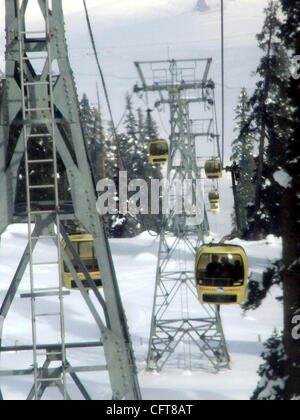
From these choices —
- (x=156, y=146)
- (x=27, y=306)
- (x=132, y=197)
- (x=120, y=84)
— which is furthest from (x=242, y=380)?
(x=120, y=84)

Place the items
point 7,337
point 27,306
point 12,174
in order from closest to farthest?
point 12,174
point 7,337
point 27,306

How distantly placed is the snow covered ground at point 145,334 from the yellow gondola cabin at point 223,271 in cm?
171

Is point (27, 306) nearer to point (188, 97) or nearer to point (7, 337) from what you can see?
point (7, 337)

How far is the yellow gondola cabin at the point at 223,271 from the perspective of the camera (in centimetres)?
1681

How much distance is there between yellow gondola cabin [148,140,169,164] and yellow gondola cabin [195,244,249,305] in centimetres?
1050

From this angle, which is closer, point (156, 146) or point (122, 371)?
point (122, 371)

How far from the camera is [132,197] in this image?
214 feet

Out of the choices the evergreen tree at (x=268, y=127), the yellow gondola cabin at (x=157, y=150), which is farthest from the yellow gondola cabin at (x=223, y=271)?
the yellow gondola cabin at (x=157, y=150)

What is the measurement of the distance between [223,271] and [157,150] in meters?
11.1

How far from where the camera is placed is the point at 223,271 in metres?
17.2

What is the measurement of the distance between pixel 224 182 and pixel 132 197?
72.5 m

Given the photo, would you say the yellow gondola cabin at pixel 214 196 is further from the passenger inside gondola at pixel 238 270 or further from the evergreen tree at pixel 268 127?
the passenger inside gondola at pixel 238 270

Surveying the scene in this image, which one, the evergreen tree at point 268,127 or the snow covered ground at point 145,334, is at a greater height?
the evergreen tree at point 268,127
